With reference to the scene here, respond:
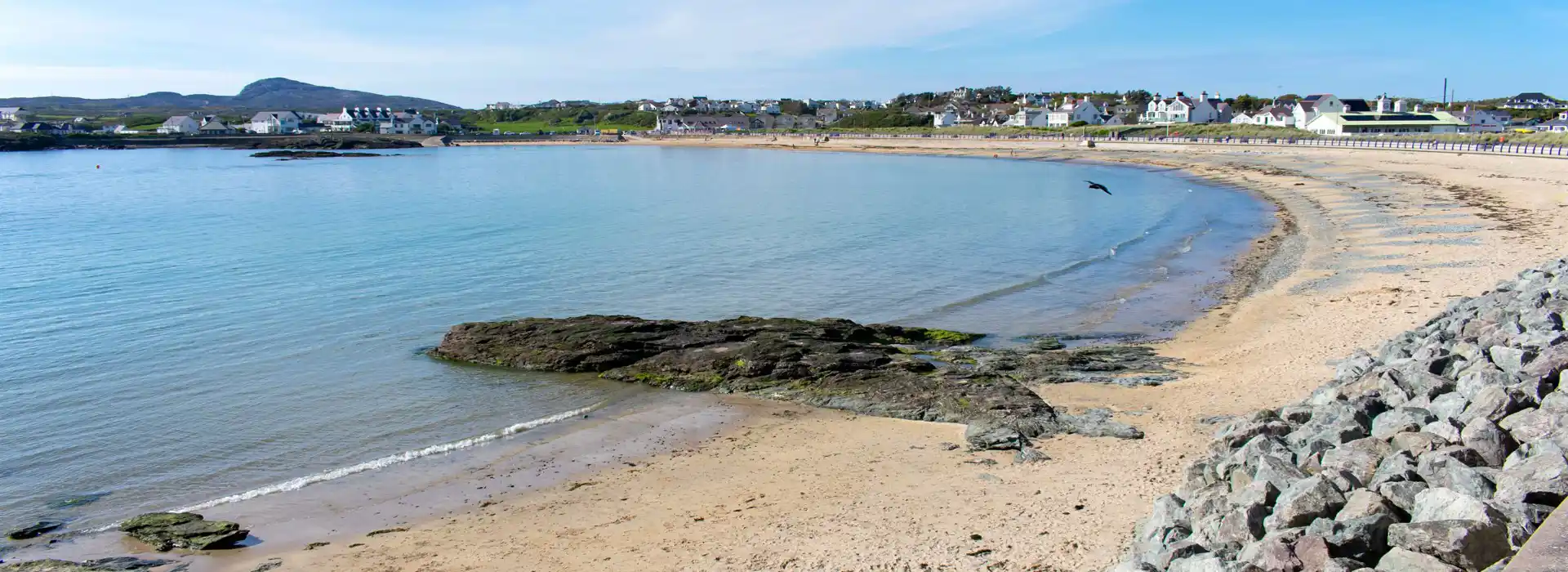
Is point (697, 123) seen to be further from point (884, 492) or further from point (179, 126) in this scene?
point (884, 492)

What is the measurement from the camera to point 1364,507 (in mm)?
5371

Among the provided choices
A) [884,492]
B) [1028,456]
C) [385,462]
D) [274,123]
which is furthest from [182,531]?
[274,123]

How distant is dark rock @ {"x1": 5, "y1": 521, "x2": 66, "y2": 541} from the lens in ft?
31.4

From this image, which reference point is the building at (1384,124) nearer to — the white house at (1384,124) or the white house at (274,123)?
the white house at (1384,124)

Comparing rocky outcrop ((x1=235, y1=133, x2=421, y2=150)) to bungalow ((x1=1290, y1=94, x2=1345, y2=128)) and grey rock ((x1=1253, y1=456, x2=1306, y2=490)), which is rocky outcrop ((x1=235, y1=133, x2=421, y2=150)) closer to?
bungalow ((x1=1290, y1=94, x2=1345, y2=128))

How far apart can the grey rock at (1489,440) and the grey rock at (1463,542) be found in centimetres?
167

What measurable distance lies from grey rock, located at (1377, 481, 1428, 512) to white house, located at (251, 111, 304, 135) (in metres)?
183

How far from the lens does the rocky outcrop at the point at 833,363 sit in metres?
11.9

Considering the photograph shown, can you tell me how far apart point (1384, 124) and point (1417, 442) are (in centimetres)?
10272

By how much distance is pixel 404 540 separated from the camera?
9.05m

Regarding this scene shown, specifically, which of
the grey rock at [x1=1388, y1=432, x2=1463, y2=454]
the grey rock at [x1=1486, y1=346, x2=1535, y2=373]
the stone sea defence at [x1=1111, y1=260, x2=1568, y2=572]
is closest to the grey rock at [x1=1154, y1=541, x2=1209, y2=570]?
the stone sea defence at [x1=1111, y1=260, x2=1568, y2=572]

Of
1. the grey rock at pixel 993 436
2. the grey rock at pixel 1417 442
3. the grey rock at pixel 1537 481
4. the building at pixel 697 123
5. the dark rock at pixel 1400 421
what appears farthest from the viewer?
the building at pixel 697 123

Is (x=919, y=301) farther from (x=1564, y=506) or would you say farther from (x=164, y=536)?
(x=1564, y=506)

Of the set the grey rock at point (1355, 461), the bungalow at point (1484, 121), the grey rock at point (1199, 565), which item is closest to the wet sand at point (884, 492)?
the grey rock at point (1199, 565)
